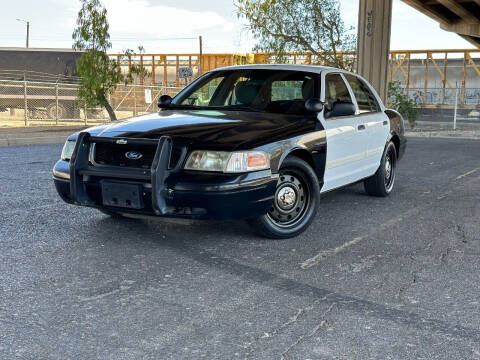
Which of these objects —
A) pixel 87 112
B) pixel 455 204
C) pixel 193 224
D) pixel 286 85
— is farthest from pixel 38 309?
pixel 87 112

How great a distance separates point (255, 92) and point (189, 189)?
6.10 feet

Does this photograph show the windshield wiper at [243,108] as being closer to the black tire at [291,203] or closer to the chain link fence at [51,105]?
the black tire at [291,203]

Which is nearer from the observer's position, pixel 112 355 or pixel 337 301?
pixel 112 355

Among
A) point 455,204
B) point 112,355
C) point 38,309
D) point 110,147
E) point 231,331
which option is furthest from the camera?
point 455,204

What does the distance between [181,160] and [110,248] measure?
3.27 ft

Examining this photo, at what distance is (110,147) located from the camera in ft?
15.9

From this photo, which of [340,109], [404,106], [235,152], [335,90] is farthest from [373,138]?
[404,106]

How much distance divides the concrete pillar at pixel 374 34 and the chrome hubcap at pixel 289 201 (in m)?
12.0

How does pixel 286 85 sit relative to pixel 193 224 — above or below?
above

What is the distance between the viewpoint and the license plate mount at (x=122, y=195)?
4.59 metres

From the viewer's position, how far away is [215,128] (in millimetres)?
4832

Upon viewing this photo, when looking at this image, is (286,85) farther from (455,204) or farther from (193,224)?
(455,204)

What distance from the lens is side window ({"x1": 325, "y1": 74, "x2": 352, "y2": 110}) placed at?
612cm

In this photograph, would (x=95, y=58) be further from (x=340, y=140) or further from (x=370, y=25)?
(x=340, y=140)
